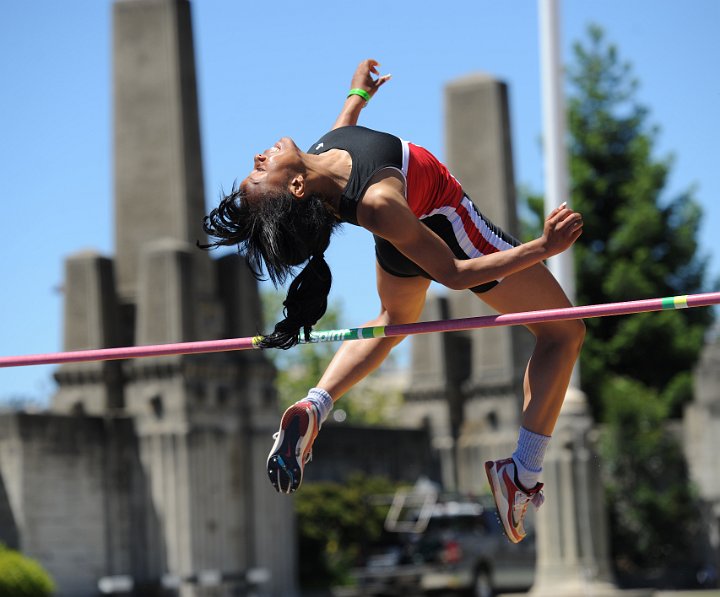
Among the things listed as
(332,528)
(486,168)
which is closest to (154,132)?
(332,528)

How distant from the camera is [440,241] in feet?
18.6

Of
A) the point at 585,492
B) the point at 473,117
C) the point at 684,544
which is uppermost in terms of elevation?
the point at 473,117

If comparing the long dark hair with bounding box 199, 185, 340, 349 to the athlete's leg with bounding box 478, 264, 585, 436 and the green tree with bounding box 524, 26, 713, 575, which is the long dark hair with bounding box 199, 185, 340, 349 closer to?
the athlete's leg with bounding box 478, 264, 585, 436

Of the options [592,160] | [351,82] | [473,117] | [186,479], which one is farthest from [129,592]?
[592,160]

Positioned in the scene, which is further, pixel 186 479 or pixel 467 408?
pixel 467 408

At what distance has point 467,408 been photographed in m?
31.0

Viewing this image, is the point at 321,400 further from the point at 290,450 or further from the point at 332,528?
the point at 332,528

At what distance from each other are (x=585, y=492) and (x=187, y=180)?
8.55 metres

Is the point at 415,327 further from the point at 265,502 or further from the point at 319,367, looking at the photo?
the point at 319,367

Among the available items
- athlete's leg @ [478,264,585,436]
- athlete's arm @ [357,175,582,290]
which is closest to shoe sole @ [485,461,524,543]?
athlete's leg @ [478,264,585,436]

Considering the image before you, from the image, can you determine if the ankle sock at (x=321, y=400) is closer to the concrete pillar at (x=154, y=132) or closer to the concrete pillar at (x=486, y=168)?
the concrete pillar at (x=154, y=132)

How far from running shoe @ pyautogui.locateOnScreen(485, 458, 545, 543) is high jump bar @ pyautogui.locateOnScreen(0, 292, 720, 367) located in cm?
65

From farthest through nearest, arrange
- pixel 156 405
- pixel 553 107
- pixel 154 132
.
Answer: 1. pixel 154 132
2. pixel 156 405
3. pixel 553 107

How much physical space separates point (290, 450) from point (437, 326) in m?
0.80
